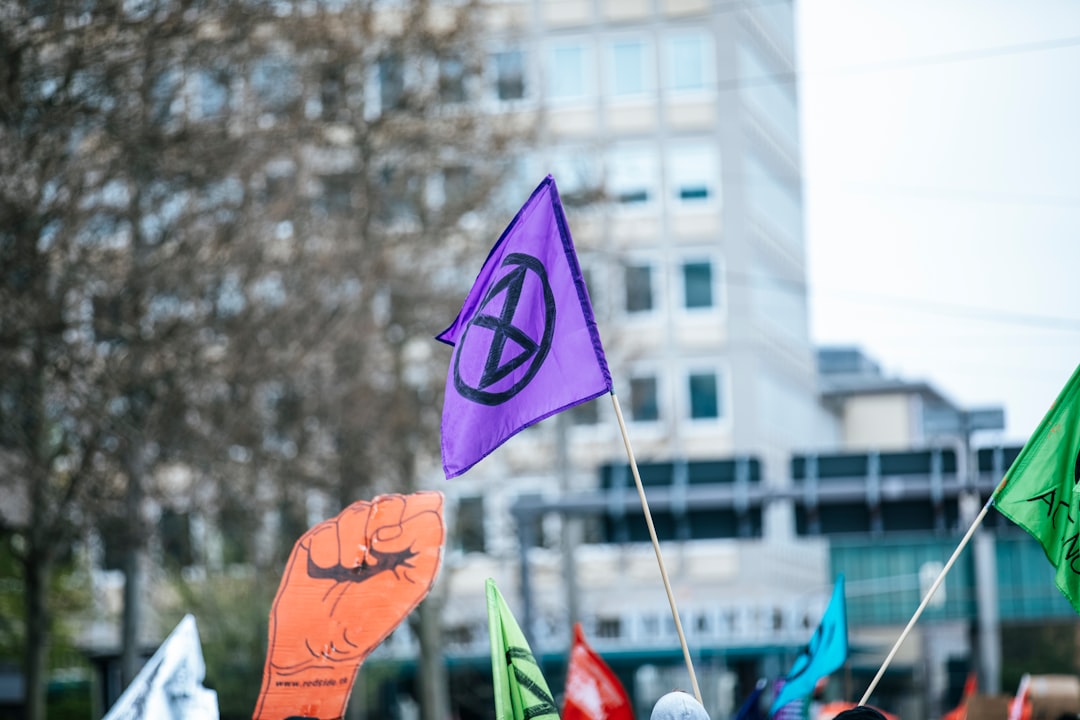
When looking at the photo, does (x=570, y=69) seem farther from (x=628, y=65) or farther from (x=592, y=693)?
(x=592, y=693)

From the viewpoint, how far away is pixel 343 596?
30.5 ft

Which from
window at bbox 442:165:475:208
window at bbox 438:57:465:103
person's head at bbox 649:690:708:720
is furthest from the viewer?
window at bbox 442:165:475:208

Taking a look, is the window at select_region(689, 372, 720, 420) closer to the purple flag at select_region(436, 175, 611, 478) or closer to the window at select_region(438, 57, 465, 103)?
the window at select_region(438, 57, 465, 103)

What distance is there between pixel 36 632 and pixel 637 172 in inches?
1309

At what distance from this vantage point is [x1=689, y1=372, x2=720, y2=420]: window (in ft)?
172

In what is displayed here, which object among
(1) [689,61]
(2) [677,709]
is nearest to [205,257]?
(2) [677,709]

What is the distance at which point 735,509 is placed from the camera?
26.6 metres

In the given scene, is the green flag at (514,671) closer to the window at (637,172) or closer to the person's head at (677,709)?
the person's head at (677,709)

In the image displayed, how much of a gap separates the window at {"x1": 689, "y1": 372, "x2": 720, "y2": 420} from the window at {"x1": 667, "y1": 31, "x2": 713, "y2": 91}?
8049 millimetres

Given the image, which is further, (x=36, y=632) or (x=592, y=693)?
(x=36, y=632)

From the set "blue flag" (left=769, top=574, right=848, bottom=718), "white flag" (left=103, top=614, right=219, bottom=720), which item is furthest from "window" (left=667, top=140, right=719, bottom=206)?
"white flag" (left=103, top=614, right=219, bottom=720)

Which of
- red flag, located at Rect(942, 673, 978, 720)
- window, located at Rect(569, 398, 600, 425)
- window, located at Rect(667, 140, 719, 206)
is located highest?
window, located at Rect(667, 140, 719, 206)

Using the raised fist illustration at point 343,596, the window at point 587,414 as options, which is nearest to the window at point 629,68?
the window at point 587,414

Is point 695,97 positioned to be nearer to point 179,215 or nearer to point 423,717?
point 423,717
